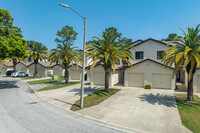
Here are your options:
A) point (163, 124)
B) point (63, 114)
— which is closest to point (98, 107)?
point (63, 114)

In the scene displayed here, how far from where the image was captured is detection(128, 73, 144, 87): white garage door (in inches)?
806

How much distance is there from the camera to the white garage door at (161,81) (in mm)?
18983

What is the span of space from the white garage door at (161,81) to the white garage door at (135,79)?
190cm

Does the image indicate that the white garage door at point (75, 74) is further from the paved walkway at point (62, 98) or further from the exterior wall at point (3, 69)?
the exterior wall at point (3, 69)

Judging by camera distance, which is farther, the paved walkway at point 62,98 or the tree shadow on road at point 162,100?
the tree shadow on road at point 162,100

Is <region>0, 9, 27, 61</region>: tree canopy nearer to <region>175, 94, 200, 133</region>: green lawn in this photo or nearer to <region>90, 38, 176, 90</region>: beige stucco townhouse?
<region>90, 38, 176, 90</region>: beige stucco townhouse

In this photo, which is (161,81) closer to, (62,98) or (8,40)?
(62,98)

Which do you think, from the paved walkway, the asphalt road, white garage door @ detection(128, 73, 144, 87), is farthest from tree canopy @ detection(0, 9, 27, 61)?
white garage door @ detection(128, 73, 144, 87)

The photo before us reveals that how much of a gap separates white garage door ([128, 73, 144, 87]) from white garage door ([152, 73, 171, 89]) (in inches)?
74.6

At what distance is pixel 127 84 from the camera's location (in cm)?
2106

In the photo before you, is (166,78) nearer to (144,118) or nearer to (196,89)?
(196,89)

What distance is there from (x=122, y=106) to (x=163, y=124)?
12.9 feet

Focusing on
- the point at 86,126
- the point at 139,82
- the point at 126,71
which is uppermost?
the point at 126,71

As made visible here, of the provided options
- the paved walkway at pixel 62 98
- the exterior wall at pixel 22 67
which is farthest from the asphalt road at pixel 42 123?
the exterior wall at pixel 22 67
